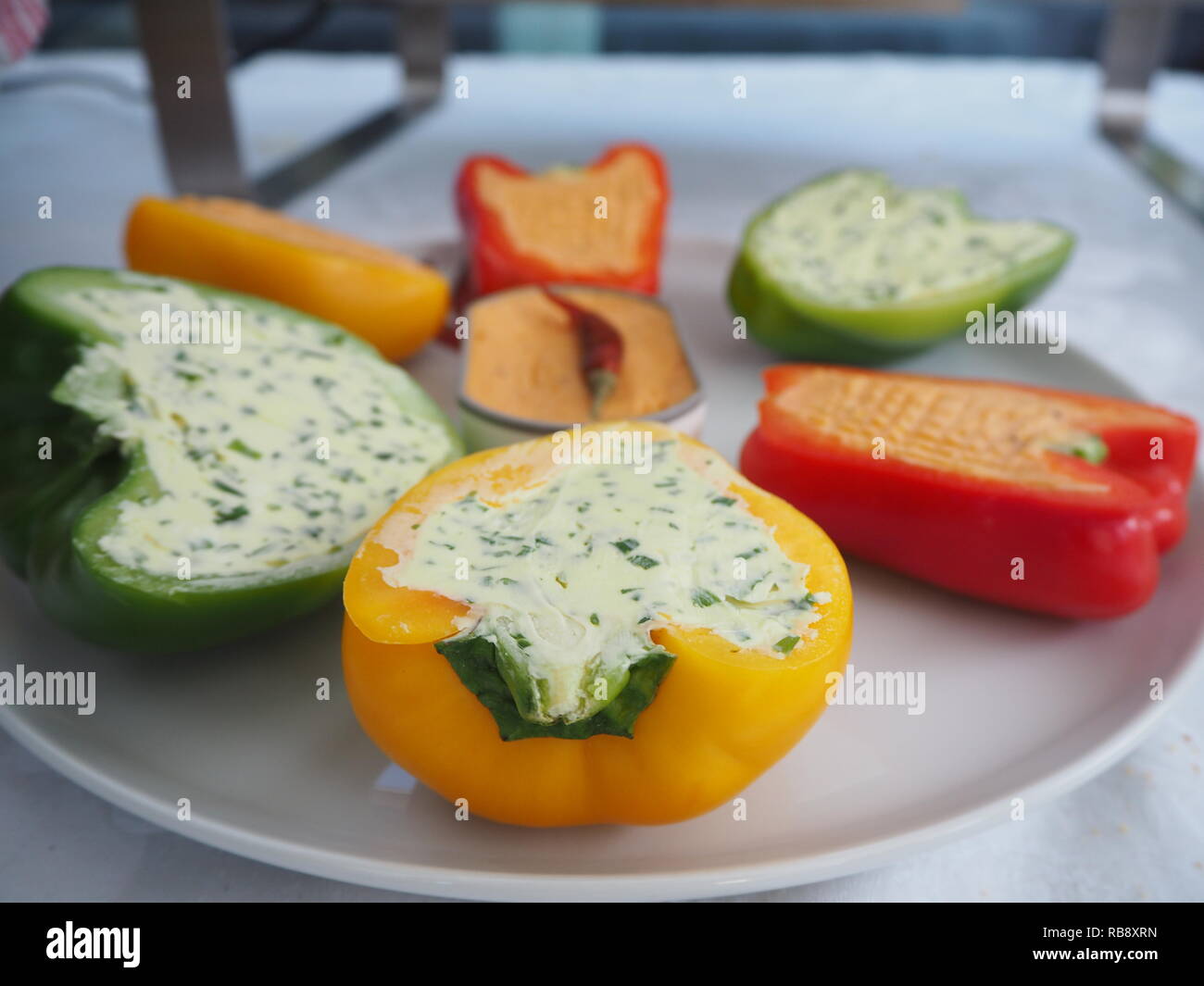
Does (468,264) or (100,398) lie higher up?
(100,398)

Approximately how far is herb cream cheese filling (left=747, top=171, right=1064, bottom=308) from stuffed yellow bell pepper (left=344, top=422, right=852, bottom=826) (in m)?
0.77

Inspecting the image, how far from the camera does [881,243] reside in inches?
66.1

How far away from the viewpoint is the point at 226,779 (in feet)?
2.86

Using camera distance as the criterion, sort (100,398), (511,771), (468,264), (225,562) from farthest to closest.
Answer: (468,264) < (100,398) < (225,562) < (511,771)

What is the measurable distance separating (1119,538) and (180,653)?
86 centimetres

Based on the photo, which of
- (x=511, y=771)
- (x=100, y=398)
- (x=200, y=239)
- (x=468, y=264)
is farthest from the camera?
(x=468, y=264)

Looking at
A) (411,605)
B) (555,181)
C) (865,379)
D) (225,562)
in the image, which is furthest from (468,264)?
(411,605)

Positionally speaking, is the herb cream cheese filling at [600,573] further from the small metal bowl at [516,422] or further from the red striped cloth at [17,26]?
the red striped cloth at [17,26]

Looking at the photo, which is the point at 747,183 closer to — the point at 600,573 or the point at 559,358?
the point at 559,358

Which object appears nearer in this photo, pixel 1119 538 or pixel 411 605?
pixel 411 605

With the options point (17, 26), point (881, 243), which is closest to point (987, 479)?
point (881, 243)

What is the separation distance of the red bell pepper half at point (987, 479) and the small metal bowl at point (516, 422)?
10 cm

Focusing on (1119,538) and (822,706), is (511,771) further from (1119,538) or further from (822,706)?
(1119,538)

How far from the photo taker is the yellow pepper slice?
4.86ft
